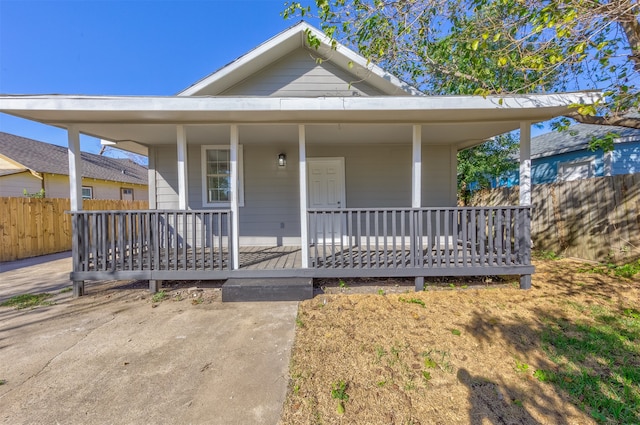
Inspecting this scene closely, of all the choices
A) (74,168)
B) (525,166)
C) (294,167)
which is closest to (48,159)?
(74,168)

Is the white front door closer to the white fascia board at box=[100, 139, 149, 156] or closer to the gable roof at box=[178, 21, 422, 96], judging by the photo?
the gable roof at box=[178, 21, 422, 96]

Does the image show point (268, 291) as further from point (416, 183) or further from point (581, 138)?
point (581, 138)

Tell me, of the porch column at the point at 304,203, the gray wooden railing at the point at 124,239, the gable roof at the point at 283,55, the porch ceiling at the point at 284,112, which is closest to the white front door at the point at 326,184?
the porch ceiling at the point at 284,112

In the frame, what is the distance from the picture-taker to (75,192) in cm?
436

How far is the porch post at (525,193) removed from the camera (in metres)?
4.31

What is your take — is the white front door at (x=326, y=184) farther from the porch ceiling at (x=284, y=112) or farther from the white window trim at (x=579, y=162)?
the white window trim at (x=579, y=162)

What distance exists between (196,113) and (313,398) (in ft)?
13.0

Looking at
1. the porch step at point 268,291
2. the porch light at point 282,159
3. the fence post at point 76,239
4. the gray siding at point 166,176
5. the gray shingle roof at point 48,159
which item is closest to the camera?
the porch step at point 268,291

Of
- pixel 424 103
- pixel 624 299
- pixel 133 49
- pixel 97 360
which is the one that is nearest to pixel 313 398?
pixel 97 360

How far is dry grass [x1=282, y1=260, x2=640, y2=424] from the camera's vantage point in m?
1.96

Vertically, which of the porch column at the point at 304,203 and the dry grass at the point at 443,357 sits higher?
the porch column at the point at 304,203

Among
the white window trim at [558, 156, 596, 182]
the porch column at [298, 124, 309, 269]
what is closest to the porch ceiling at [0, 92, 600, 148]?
the porch column at [298, 124, 309, 269]

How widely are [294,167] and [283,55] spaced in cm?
233

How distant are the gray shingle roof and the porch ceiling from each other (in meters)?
10.1
